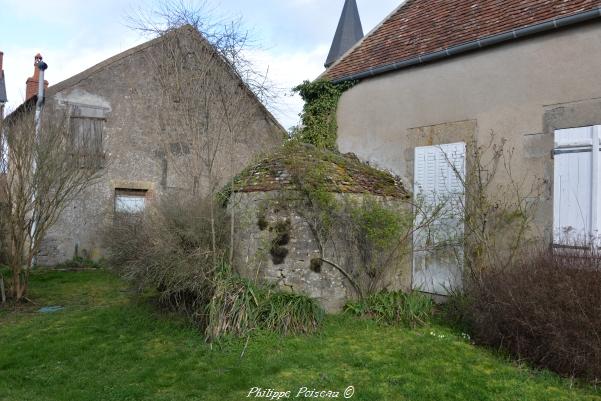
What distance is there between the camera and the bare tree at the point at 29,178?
298 inches

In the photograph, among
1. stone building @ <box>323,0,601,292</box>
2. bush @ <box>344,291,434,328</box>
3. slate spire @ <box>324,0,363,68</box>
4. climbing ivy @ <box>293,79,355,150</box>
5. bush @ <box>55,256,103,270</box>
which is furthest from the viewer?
slate spire @ <box>324,0,363,68</box>

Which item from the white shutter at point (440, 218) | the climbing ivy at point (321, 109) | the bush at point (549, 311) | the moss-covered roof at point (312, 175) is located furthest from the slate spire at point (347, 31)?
the bush at point (549, 311)

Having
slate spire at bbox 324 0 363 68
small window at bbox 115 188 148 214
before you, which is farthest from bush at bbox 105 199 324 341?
slate spire at bbox 324 0 363 68

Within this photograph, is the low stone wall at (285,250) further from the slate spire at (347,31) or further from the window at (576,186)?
the slate spire at (347,31)

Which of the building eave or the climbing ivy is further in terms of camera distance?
the climbing ivy

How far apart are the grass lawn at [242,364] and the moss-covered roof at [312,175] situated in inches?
74.6

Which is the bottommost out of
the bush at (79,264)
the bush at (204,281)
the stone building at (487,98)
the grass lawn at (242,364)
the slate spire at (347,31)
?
the grass lawn at (242,364)

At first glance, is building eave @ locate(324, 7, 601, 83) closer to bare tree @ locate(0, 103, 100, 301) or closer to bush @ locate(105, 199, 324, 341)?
bush @ locate(105, 199, 324, 341)

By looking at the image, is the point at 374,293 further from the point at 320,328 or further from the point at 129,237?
the point at 129,237

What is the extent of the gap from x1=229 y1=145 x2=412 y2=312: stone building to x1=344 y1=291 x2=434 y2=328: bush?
213mm

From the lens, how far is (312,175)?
6.73 m

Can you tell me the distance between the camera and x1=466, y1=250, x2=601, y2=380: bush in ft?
13.9

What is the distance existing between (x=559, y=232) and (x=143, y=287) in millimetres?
5679

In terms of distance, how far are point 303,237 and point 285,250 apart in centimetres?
30
